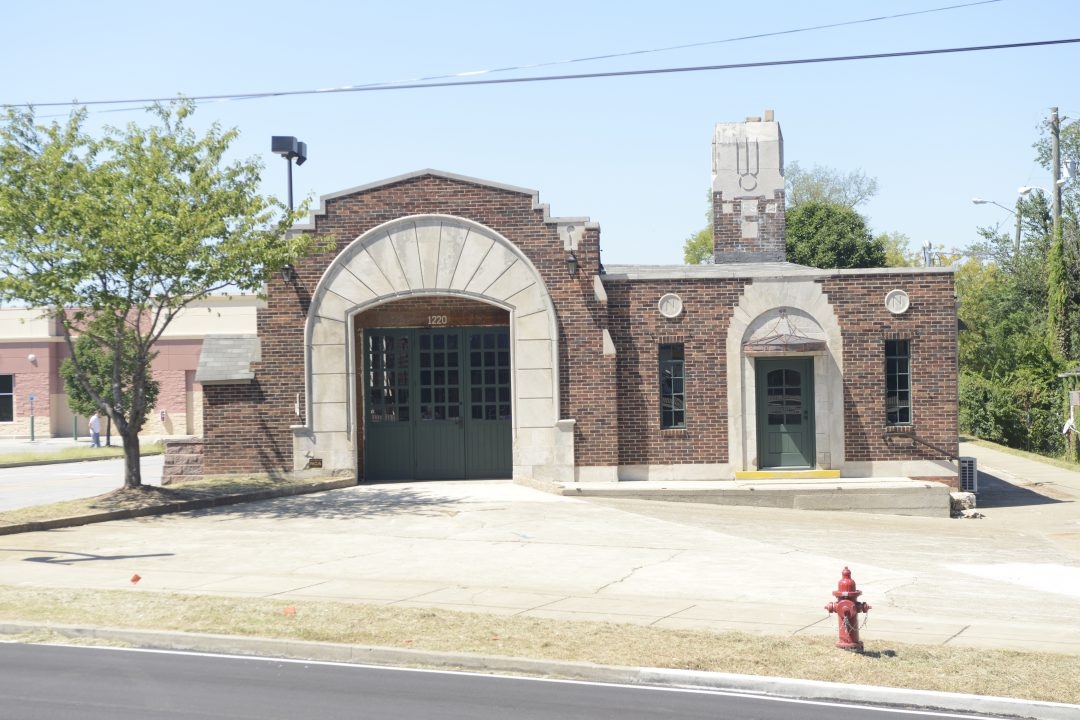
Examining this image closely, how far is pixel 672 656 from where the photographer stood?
9.80m

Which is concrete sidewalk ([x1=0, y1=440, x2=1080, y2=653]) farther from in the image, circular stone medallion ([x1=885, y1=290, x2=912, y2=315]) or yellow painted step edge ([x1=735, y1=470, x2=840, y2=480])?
circular stone medallion ([x1=885, y1=290, x2=912, y2=315])

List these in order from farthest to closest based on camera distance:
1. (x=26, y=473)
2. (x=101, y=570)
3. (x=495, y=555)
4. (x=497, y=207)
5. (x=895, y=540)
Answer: (x=26, y=473)
(x=497, y=207)
(x=895, y=540)
(x=495, y=555)
(x=101, y=570)

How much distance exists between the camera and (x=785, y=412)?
23953mm

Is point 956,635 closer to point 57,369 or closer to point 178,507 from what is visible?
point 178,507

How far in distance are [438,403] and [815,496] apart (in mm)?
7741

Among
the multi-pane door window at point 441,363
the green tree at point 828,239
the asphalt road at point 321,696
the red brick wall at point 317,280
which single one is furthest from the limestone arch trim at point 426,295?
the green tree at point 828,239

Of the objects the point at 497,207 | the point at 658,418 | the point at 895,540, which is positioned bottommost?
the point at 895,540

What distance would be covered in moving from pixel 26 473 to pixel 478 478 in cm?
1542

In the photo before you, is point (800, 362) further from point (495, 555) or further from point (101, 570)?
point (101, 570)

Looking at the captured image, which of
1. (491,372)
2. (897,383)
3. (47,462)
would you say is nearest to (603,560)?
(491,372)

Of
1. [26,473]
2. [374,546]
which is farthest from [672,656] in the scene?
[26,473]

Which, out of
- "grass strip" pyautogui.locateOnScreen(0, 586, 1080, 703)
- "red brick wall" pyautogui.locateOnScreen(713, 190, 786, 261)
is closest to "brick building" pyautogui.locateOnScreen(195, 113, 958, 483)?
"red brick wall" pyautogui.locateOnScreen(713, 190, 786, 261)

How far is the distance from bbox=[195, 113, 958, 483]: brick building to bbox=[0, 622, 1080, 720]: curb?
12.5 meters

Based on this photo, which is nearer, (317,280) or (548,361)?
(548,361)
